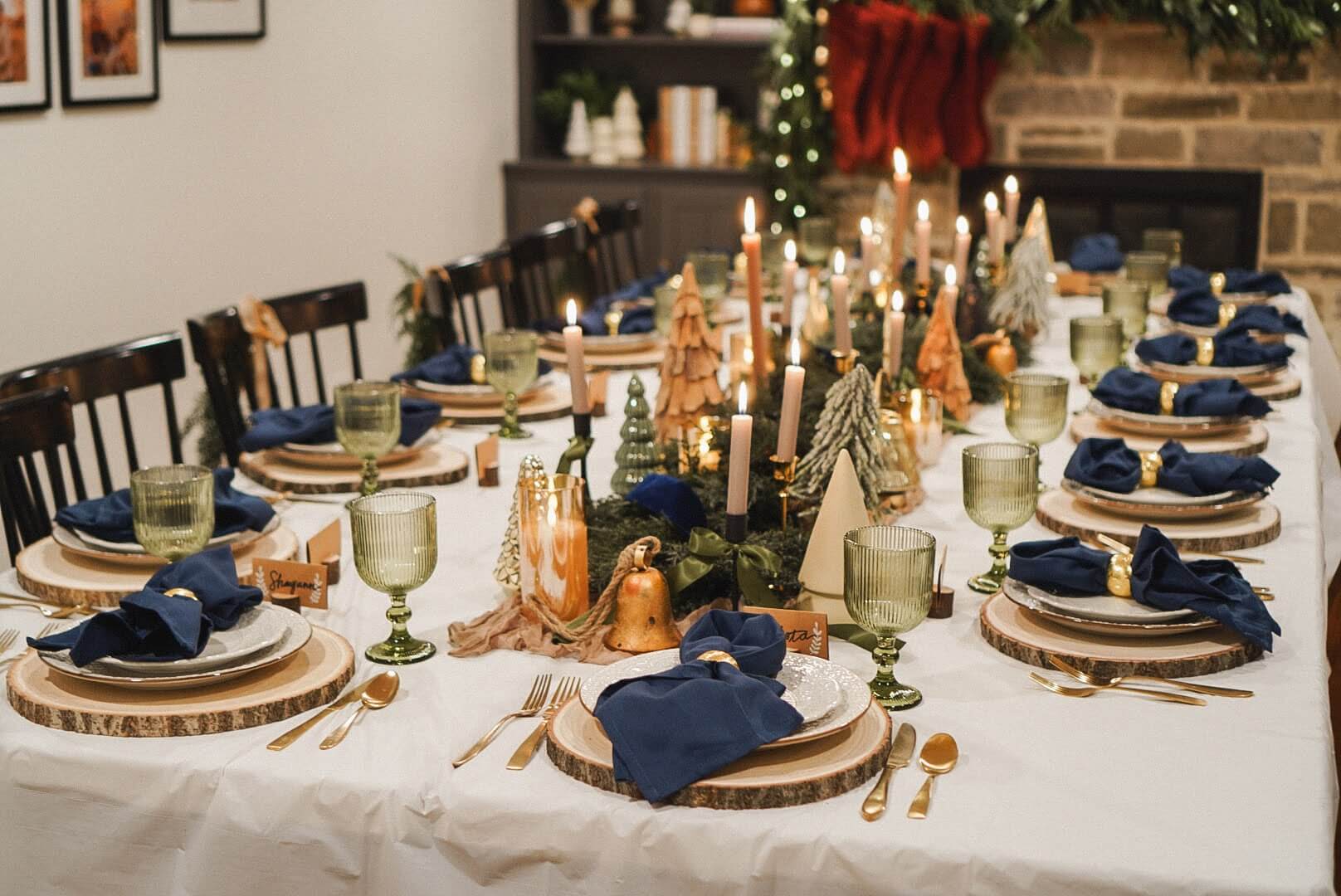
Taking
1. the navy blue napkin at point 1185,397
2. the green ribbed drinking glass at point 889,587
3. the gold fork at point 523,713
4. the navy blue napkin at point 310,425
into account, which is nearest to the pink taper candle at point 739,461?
the green ribbed drinking glass at point 889,587

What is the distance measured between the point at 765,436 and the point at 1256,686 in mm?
684

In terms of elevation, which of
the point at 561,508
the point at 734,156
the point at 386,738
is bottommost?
the point at 386,738

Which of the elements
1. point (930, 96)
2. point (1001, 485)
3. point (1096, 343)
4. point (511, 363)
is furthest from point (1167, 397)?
point (930, 96)

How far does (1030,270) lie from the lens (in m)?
3.18

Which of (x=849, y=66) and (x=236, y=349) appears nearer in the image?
(x=236, y=349)

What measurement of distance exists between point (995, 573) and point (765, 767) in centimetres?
61

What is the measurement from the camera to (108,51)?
383cm

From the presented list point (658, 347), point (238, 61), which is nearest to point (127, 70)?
point (238, 61)

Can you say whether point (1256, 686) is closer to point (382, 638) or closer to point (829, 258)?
point (382, 638)

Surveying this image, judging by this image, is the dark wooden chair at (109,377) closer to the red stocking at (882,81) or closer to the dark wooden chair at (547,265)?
the dark wooden chair at (547,265)

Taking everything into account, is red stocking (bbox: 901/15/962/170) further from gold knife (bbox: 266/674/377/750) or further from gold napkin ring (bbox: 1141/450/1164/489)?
gold knife (bbox: 266/674/377/750)

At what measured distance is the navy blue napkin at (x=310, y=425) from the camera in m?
2.21

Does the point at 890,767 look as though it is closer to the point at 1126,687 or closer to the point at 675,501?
the point at 1126,687

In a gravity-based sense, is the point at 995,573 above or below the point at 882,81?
below
